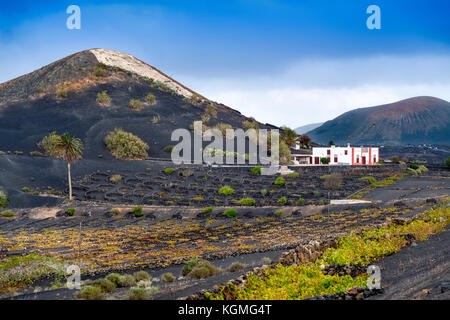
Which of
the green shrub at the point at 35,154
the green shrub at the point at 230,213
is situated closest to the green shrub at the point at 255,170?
the green shrub at the point at 230,213

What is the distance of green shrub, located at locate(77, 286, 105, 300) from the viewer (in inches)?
475

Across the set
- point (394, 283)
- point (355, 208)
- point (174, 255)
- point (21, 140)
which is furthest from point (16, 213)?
point (21, 140)

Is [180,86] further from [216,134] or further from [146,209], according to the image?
[146,209]

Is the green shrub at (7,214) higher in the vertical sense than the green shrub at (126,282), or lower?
lower

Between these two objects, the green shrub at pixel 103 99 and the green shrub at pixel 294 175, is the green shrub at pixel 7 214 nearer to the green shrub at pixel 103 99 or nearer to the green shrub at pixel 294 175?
the green shrub at pixel 294 175

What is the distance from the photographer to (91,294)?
12.2 meters

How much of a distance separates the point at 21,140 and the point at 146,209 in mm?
46188

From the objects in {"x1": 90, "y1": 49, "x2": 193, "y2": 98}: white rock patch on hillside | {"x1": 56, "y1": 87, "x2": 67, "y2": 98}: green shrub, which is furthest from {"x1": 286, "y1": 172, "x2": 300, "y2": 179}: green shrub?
{"x1": 90, "y1": 49, "x2": 193, "y2": 98}: white rock patch on hillside

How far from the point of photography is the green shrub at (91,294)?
39.5 ft

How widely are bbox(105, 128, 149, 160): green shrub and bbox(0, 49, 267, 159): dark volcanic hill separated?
1.82 m

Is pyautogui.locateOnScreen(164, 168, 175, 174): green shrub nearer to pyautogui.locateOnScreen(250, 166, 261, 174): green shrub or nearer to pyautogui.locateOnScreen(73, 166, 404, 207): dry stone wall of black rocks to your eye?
pyautogui.locateOnScreen(73, 166, 404, 207): dry stone wall of black rocks

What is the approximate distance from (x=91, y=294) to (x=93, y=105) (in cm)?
8659

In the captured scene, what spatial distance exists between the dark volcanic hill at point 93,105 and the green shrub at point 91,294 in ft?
194

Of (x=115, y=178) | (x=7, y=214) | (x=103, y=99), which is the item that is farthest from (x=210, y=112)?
(x=7, y=214)
